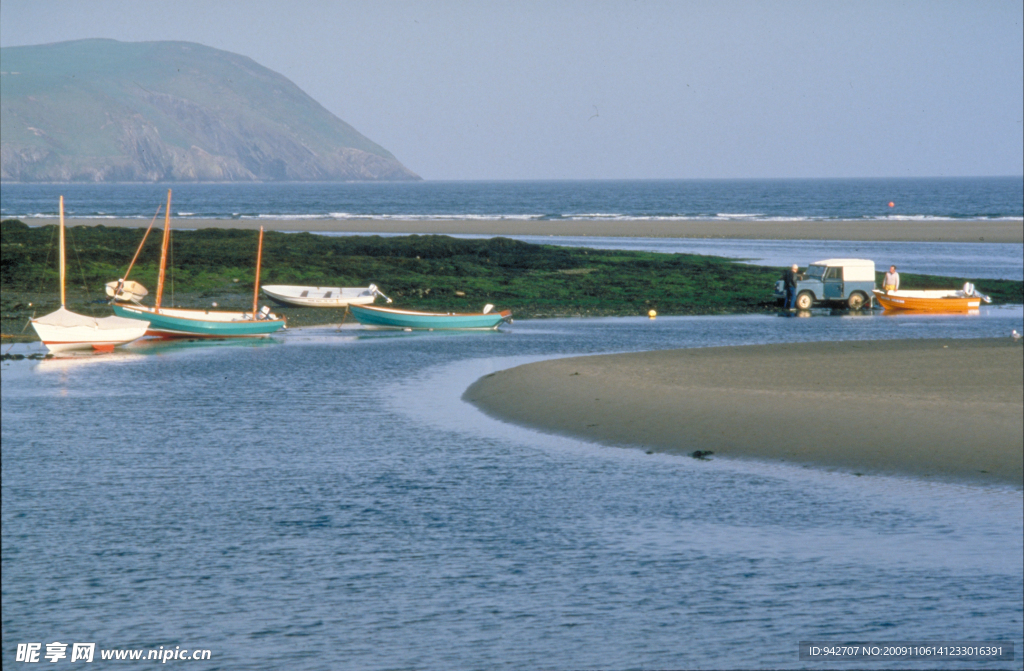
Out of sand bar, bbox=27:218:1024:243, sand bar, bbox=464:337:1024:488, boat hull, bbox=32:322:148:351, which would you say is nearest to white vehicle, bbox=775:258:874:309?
sand bar, bbox=464:337:1024:488

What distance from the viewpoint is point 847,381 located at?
79.0ft

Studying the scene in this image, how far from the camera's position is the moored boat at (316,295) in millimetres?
48312

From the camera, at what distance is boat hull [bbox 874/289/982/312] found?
4650cm

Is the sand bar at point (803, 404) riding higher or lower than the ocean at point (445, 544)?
higher

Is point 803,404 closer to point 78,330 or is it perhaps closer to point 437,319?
point 437,319

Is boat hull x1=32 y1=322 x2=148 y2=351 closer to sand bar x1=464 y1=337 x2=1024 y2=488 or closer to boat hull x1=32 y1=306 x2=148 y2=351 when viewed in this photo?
boat hull x1=32 y1=306 x2=148 y2=351

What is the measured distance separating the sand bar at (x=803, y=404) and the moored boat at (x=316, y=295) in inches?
825

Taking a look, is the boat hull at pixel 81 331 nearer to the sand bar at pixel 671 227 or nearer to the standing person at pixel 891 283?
the standing person at pixel 891 283

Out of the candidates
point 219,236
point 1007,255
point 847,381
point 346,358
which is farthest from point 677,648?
point 1007,255

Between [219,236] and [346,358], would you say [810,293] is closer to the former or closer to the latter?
[346,358]

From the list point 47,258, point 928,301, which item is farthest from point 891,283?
point 47,258

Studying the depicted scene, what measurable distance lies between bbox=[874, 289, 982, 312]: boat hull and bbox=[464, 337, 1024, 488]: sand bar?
1760 centimetres

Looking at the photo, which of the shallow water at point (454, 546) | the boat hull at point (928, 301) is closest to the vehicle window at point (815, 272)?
the boat hull at point (928, 301)

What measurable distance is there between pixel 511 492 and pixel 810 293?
3495 centimetres
